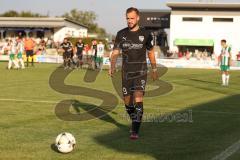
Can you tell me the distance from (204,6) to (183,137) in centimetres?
6992

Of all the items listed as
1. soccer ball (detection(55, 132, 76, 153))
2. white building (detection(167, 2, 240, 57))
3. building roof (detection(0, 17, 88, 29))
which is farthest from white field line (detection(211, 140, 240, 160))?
building roof (detection(0, 17, 88, 29))

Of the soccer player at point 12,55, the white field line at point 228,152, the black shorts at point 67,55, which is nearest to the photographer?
the white field line at point 228,152

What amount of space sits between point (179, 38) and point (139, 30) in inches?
2681

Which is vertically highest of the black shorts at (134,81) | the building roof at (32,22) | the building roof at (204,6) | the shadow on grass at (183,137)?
the building roof at (204,6)

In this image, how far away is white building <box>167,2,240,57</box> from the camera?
7638 cm

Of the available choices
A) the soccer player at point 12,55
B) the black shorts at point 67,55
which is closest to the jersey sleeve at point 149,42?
the soccer player at point 12,55

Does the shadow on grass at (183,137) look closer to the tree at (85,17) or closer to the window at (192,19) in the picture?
the window at (192,19)

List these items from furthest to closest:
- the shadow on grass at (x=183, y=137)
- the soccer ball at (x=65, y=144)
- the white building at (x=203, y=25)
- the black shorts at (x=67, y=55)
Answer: the white building at (x=203, y=25)
the black shorts at (x=67, y=55)
the shadow on grass at (x=183, y=137)
the soccer ball at (x=65, y=144)

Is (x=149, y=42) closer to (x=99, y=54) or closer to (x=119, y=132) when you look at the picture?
(x=119, y=132)

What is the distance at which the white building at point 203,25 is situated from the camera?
251 ft

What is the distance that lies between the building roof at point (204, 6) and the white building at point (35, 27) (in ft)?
56.0

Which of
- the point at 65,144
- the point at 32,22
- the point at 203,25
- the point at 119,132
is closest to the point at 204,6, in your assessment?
the point at 203,25

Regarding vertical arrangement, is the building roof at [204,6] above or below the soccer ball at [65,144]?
above

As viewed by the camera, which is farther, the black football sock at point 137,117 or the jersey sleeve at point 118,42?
the jersey sleeve at point 118,42
